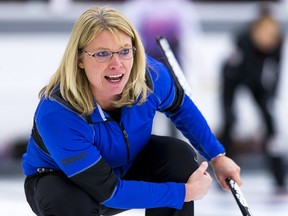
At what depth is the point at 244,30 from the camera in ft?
18.9

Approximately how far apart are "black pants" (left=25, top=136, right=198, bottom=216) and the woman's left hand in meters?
0.11

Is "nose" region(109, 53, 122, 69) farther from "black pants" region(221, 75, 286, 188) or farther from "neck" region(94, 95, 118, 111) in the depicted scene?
"black pants" region(221, 75, 286, 188)

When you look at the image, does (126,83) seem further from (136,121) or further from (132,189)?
(132,189)

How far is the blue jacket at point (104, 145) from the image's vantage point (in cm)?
243

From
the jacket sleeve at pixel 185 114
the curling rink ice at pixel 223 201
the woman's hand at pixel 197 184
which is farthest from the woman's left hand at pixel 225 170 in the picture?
the curling rink ice at pixel 223 201

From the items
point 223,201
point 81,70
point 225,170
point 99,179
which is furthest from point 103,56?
point 223,201

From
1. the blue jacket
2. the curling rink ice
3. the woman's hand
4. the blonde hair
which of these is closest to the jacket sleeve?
the blue jacket

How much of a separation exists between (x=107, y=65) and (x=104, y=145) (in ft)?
0.87

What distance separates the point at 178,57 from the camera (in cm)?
576

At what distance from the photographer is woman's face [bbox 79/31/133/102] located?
240cm

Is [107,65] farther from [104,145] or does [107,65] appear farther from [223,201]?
[223,201]

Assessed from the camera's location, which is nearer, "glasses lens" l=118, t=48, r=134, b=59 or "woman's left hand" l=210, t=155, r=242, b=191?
"glasses lens" l=118, t=48, r=134, b=59

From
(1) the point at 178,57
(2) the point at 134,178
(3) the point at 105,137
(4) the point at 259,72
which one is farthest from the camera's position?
(1) the point at 178,57

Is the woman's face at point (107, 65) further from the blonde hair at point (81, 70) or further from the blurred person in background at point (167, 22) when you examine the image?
the blurred person in background at point (167, 22)
